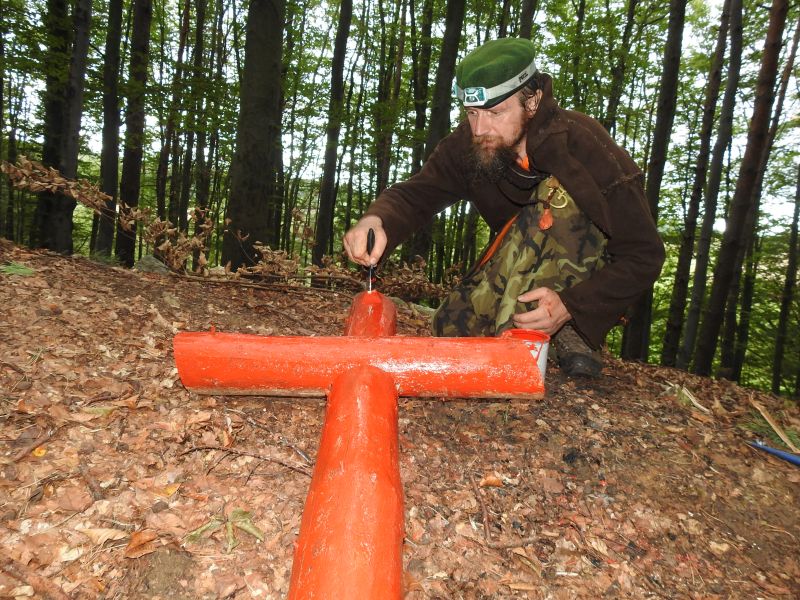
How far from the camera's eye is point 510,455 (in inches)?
78.0

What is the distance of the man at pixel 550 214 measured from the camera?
7.75 feet

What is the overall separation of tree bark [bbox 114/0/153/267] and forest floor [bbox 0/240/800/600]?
659 centimetres

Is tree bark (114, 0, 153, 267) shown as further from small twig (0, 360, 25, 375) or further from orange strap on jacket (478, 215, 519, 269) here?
orange strap on jacket (478, 215, 519, 269)

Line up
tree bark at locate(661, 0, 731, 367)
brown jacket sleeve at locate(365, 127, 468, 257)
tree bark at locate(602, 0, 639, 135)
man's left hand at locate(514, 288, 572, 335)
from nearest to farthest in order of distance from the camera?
man's left hand at locate(514, 288, 572, 335) → brown jacket sleeve at locate(365, 127, 468, 257) → tree bark at locate(661, 0, 731, 367) → tree bark at locate(602, 0, 639, 135)

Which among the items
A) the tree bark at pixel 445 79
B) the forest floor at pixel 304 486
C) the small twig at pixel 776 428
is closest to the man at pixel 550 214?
the forest floor at pixel 304 486

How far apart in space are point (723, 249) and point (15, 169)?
8.72m

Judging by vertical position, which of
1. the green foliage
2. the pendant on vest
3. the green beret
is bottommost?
the green foliage

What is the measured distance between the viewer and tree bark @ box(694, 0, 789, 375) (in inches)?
259

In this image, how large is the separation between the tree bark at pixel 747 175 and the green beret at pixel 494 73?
20.1 ft

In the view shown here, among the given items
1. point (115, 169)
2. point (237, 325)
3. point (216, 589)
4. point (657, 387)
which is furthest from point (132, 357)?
point (115, 169)

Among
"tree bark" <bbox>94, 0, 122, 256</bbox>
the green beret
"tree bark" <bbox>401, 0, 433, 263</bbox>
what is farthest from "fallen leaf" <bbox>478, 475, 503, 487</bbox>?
"tree bark" <bbox>401, 0, 433, 263</bbox>

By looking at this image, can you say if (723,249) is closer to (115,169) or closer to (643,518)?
(643,518)

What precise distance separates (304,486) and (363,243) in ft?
4.52

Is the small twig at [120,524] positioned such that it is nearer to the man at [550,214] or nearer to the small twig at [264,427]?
the small twig at [264,427]
